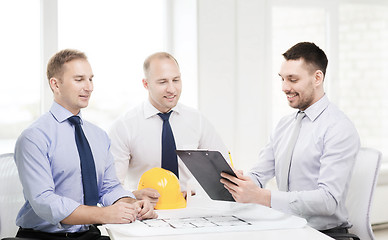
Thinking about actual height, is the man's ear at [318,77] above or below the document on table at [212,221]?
above

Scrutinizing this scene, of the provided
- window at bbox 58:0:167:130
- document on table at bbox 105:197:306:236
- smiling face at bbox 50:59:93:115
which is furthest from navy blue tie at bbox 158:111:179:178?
window at bbox 58:0:167:130

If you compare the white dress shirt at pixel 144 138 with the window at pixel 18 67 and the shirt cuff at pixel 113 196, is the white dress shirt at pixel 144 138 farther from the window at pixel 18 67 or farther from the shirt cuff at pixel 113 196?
the window at pixel 18 67

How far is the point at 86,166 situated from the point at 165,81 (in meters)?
0.74

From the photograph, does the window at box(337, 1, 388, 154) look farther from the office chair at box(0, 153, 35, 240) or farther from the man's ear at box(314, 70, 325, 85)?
the office chair at box(0, 153, 35, 240)

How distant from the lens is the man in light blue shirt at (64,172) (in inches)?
77.2

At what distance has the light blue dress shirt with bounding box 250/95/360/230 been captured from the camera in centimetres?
219

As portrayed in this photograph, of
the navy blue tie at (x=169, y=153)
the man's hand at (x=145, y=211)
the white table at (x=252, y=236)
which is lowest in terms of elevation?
the white table at (x=252, y=236)

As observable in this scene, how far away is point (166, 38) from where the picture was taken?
163 inches

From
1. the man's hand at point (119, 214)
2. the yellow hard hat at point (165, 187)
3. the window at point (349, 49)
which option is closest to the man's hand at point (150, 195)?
the yellow hard hat at point (165, 187)

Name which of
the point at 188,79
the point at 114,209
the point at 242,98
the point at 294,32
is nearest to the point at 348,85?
the point at 294,32

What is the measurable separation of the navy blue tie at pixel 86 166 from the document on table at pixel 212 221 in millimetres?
294

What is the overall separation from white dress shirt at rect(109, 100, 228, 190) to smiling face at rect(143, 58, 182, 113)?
4.8 inches

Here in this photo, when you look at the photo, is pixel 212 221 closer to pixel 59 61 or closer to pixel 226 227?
pixel 226 227

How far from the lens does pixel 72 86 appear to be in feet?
7.17
